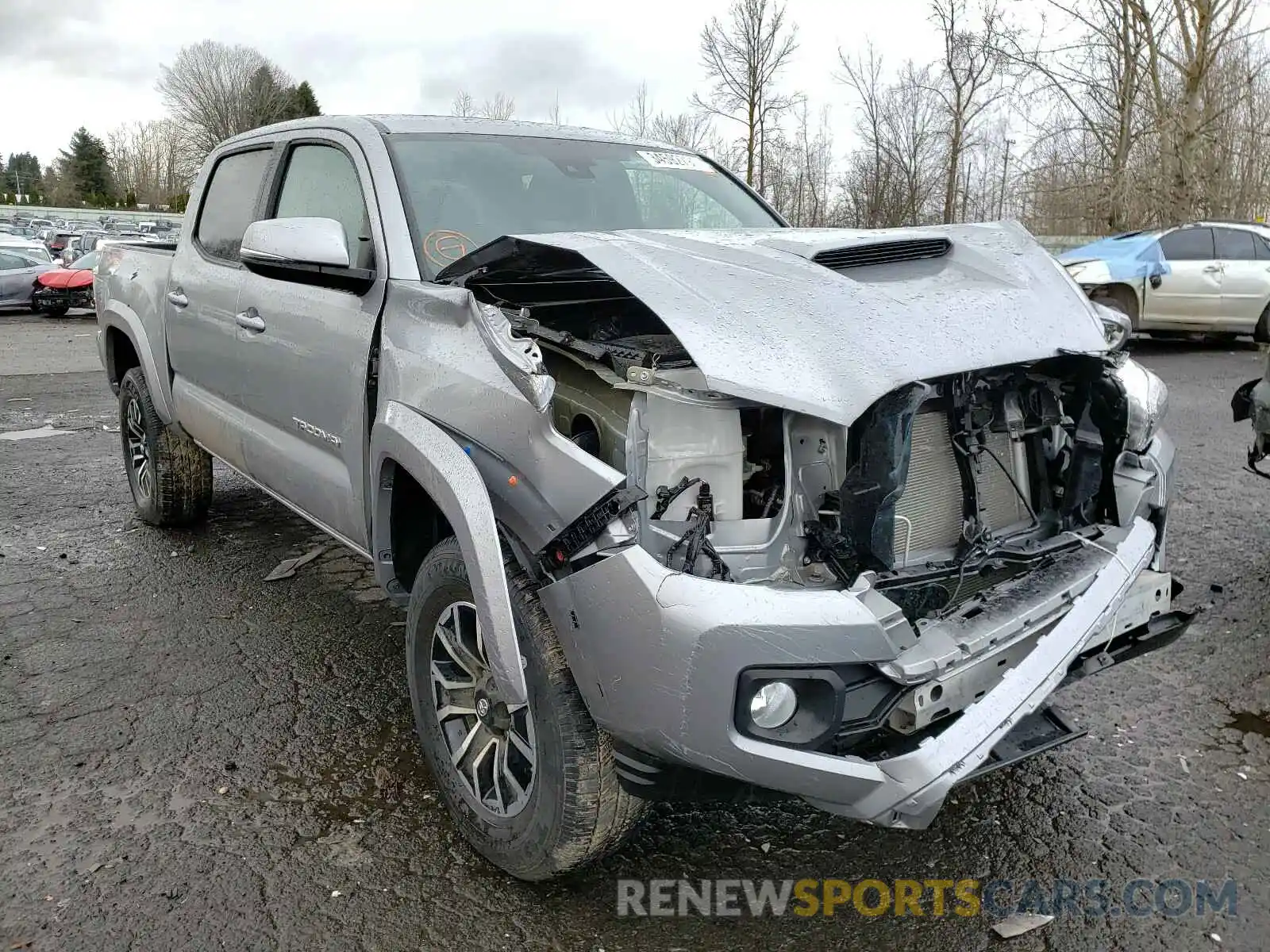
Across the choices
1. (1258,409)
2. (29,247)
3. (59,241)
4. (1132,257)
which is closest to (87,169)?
(59,241)

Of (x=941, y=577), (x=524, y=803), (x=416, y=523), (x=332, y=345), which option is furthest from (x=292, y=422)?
(x=941, y=577)

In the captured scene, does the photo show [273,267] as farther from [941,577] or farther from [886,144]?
[886,144]

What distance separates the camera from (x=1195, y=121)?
66.9ft

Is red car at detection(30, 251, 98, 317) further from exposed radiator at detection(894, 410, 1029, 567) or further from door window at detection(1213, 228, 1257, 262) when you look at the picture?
exposed radiator at detection(894, 410, 1029, 567)

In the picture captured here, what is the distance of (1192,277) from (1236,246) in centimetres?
65

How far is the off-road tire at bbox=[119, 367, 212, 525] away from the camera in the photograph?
5273 millimetres

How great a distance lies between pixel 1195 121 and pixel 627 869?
22.6m

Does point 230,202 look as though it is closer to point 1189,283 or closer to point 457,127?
point 457,127

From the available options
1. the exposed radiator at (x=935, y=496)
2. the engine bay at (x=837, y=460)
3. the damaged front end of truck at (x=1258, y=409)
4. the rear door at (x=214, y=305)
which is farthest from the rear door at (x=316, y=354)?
the damaged front end of truck at (x=1258, y=409)

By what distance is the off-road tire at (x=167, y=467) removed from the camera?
5273 mm

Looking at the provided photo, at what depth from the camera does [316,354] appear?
335cm

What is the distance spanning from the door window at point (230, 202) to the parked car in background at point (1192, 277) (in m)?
10.6

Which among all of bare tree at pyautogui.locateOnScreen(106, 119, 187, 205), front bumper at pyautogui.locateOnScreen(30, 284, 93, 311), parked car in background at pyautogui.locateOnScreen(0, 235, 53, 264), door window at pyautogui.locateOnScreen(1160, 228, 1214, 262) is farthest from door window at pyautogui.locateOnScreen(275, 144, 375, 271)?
bare tree at pyautogui.locateOnScreen(106, 119, 187, 205)

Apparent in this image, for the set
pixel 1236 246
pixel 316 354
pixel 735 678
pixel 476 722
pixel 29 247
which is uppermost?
pixel 29 247
